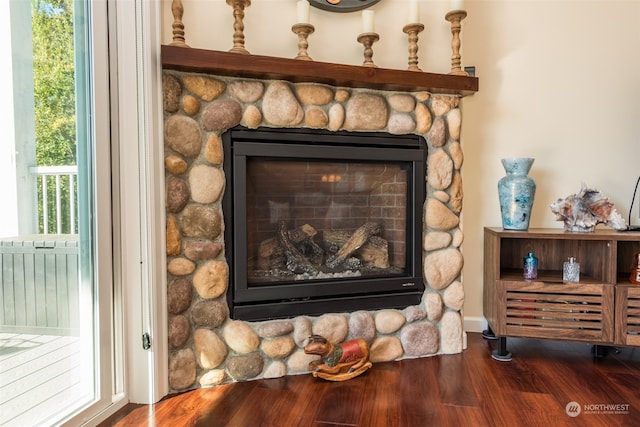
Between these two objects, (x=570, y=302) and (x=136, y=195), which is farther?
(x=570, y=302)

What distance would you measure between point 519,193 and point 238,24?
156cm

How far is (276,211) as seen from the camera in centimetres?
189

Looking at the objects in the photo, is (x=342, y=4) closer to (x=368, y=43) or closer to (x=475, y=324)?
(x=368, y=43)

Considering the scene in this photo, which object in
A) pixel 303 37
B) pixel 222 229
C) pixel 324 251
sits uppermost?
pixel 303 37

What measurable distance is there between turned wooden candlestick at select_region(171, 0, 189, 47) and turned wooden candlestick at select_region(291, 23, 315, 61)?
467 mm

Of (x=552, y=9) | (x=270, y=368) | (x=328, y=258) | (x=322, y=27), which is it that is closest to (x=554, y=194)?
(x=552, y=9)

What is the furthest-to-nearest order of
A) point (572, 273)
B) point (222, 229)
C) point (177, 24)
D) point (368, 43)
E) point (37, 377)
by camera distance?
point (572, 273) < point (368, 43) < point (222, 229) < point (177, 24) < point (37, 377)

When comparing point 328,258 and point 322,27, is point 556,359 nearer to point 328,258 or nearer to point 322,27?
point 328,258

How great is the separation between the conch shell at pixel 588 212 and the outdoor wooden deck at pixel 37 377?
2.21 meters

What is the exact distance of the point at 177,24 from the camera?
5.25ft

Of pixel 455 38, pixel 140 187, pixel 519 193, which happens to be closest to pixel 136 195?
pixel 140 187

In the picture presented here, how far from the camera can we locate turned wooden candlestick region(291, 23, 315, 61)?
171cm

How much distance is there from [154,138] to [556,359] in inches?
83.9

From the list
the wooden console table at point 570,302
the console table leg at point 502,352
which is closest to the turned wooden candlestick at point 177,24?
the wooden console table at point 570,302
